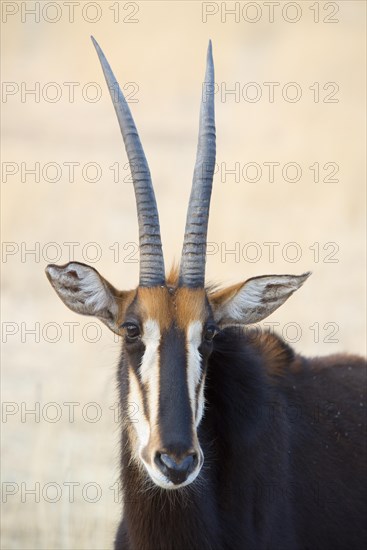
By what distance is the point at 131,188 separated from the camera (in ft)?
76.7

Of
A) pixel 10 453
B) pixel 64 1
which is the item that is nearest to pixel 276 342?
pixel 10 453

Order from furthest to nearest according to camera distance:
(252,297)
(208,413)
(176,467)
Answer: (208,413) < (252,297) < (176,467)

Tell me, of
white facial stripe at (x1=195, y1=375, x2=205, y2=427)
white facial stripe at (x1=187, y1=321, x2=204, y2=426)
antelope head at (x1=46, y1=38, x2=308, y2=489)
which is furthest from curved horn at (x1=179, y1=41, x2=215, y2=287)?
white facial stripe at (x1=195, y1=375, x2=205, y2=427)

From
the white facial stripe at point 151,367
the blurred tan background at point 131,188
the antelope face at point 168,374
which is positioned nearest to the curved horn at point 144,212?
the antelope face at point 168,374

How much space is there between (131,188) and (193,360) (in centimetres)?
1565

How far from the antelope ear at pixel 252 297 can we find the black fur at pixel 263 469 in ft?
1.17

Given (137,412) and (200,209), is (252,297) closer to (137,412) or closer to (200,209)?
(200,209)

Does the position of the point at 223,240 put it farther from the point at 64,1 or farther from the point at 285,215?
the point at 64,1

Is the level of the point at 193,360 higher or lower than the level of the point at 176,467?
higher

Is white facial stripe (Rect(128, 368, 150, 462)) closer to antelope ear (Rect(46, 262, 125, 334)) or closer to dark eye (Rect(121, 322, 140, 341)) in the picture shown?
dark eye (Rect(121, 322, 140, 341))

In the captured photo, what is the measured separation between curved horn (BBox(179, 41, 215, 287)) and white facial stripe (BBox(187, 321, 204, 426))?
1.33ft

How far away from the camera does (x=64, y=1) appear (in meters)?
28.7

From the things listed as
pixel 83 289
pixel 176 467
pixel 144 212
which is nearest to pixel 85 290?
pixel 83 289

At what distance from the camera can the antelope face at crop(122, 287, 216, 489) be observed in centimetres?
749
